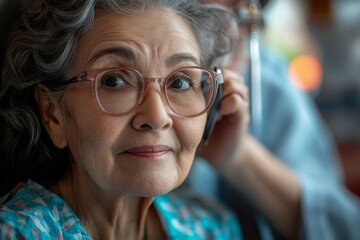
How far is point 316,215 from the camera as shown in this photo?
121cm

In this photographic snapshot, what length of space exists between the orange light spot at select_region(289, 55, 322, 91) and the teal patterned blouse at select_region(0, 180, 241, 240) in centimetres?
167

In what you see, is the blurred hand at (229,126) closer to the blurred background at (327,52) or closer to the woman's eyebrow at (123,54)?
the woman's eyebrow at (123,54)

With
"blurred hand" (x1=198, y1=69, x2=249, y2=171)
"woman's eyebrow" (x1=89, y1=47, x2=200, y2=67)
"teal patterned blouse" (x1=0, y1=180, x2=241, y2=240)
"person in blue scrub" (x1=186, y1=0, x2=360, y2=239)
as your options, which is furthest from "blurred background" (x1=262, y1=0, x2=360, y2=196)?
"woman's eyebrow" (x1=89, y1=47, x2=200, y2=67)

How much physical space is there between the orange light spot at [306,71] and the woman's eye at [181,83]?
191 cm

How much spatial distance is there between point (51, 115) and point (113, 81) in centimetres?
13

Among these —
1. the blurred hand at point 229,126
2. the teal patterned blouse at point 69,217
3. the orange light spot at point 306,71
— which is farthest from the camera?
the orange light spot at point 306,71

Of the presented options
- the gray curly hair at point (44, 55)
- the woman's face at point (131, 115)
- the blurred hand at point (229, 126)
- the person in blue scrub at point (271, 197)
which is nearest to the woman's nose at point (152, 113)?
the woman's face at point (131, 115)

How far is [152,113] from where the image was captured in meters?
0.78

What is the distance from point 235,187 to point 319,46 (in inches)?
68.4

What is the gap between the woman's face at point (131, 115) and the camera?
79 cm

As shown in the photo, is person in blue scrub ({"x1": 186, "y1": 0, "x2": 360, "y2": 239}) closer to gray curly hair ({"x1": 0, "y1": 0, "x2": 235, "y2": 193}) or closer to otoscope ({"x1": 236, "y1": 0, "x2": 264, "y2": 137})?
otoscope ({"x1": 236, "y1": 0, "x2": 264, "y2": 137})

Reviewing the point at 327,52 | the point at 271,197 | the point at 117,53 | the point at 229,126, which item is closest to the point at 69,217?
the point at 117,53

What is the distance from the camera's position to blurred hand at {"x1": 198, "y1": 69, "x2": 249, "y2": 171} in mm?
1036

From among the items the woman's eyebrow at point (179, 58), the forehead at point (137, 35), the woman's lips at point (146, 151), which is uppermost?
the forehead at point (137, 35)
